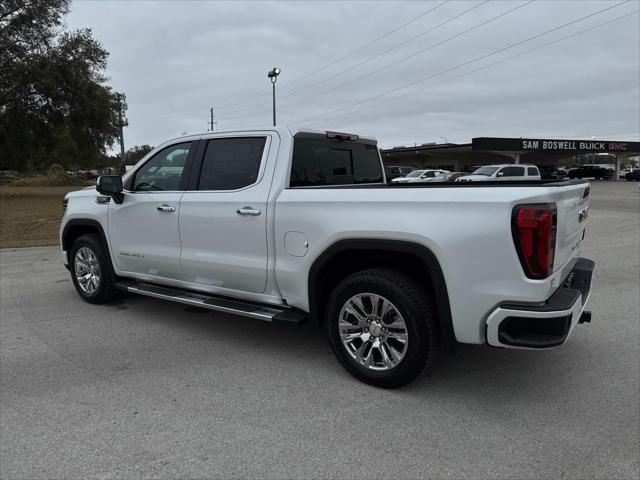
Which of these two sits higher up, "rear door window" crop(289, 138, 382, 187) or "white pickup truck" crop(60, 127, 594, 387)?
"rear door window" crop(289, 138, 382, 187)

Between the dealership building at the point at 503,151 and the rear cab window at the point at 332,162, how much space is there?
1632 inches

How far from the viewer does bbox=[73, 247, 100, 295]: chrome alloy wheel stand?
579cm

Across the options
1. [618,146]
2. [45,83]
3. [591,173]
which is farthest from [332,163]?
[618,146]

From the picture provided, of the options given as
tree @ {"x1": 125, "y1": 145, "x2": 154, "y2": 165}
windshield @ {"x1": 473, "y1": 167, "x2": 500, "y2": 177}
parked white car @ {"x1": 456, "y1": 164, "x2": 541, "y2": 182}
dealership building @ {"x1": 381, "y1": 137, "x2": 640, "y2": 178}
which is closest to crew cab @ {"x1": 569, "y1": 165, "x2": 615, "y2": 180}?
dealership building @ {"x1": 381, "y1": 137, "x2": 640, "y2": 178}

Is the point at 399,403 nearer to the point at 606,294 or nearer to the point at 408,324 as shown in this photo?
the point at 408,324

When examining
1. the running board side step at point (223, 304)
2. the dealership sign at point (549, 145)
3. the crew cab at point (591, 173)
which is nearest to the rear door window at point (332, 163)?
the running board side step at point (223, 304)

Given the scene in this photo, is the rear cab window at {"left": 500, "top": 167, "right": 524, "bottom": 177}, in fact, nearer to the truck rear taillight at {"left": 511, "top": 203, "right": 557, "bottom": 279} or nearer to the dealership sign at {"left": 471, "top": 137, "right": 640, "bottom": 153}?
the dealership sign at {"left": 471, "top": 137, "right": 640, "bottom": 153}

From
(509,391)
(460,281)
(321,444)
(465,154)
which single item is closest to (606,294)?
(509,391)

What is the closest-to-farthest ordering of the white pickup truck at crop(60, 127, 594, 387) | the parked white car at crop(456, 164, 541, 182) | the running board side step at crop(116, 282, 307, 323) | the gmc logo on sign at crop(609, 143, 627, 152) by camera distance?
1. the white pickup truck at crop(60, 127, 594, 387)
2. the running board side step at crop(116, 282, 307, 323)
3. the parked white car at crop(456, 164, 541, 182)
4. the gmc logo on sign at crop(609, 143, 627, 152)

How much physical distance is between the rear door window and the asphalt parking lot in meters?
1.51

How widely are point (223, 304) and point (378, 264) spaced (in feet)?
4.70

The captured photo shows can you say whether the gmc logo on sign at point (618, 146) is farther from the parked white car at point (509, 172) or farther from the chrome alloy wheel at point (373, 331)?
the chrome alloy wheel at point (373, 331)

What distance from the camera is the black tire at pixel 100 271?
222 inches

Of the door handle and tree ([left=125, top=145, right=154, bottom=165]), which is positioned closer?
the door handle
